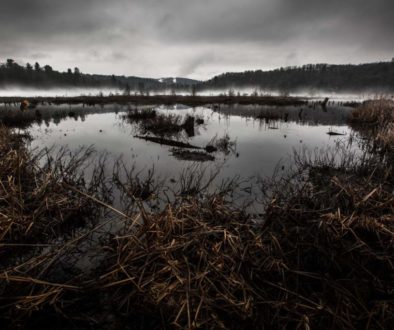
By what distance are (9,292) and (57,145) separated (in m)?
10.9

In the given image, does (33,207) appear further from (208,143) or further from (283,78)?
(283,78)

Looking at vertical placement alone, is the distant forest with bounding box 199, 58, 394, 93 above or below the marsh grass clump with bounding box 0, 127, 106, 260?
above

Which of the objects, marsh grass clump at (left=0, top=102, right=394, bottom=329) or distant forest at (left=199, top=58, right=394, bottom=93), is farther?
distant forest at (left=199, top=58, right=394, bottom=93)

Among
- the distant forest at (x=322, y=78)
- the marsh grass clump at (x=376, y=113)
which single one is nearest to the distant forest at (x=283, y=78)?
the distant forest at (x=322, y=78)

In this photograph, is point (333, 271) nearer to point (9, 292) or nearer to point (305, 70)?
point (9, 292)

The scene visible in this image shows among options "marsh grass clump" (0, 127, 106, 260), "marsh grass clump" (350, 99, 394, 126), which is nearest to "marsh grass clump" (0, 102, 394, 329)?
"marsh grass clump" (0, 127, 106, 260)

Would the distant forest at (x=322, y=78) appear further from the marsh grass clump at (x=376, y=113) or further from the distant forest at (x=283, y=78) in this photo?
the marsh grass clump at (x=376, y=113)

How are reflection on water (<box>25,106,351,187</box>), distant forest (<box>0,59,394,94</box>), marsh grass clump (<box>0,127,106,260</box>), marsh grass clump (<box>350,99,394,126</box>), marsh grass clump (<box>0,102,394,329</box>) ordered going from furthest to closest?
distant forest (<box>0,59,394,94</box>), marsh grass clump (<box>350,99,394,126</box>), reflection on water (<box>25,106,351,187</box>), marsh grass clump (<box>0,127,106,260</box>), marsh grass clump (<box>0,102,394,329</box>)

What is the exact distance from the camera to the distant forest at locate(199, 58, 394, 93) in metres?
131

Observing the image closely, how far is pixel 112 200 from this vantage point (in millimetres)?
6039

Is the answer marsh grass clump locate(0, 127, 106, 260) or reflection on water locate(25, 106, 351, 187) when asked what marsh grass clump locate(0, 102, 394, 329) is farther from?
reflection on water locate(25, 106, 351, 187)

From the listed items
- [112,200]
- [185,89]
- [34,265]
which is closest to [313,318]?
[34,265]

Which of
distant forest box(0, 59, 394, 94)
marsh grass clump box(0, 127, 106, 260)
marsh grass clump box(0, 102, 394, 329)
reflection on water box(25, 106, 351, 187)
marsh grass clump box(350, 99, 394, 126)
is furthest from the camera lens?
distant forest box(0, 59, 394, 94)

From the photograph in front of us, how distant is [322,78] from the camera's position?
143500 mm
